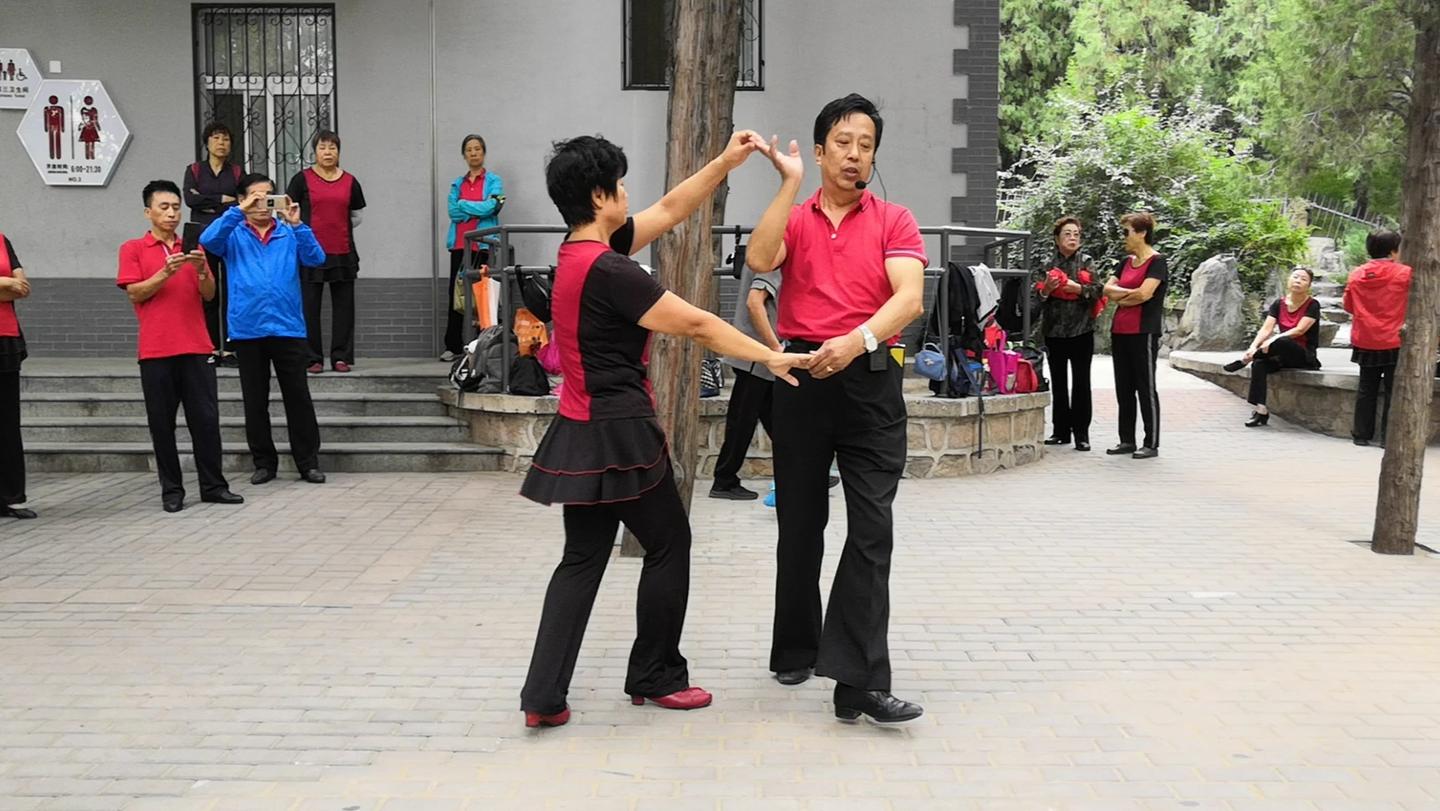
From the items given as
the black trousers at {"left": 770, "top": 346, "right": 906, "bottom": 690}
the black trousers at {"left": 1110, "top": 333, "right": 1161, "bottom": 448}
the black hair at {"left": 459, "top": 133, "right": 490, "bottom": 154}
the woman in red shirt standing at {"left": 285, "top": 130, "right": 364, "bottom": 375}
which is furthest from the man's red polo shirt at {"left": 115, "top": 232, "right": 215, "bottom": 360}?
the black trousers at {"left": 1110, "top": 333, "right": 1161, "bottom": 448}

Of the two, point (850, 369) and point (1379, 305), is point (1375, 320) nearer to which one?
point (1379, 305)

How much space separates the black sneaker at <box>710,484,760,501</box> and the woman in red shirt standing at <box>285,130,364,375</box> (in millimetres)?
3864

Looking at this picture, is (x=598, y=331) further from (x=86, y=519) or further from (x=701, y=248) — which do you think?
(x=86, y=519)

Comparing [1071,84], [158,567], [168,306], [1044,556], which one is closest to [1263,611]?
[1044,556]

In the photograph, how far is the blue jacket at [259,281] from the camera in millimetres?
8812

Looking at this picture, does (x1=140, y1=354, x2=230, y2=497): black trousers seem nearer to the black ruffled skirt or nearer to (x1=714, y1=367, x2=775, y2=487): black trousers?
(x1=714, y1=367, x2=775, y2=487): black trousers

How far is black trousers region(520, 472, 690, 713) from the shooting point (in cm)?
450

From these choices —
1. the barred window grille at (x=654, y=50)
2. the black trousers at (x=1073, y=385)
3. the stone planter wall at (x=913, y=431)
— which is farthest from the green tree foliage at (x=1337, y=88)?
the stone planter wall at (x=913, y=431)

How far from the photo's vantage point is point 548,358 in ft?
32.7

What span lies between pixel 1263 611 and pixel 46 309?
11.2 meters

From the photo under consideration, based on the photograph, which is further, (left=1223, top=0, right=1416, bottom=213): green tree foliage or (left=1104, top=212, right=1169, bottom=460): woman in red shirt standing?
(left=1223, top=0, right=1416, bottom=213): green tree foliage

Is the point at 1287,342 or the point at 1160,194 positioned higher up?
the point at 1160,194

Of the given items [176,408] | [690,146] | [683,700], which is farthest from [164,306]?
[683,700]

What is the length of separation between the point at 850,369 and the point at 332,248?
25.1ft
